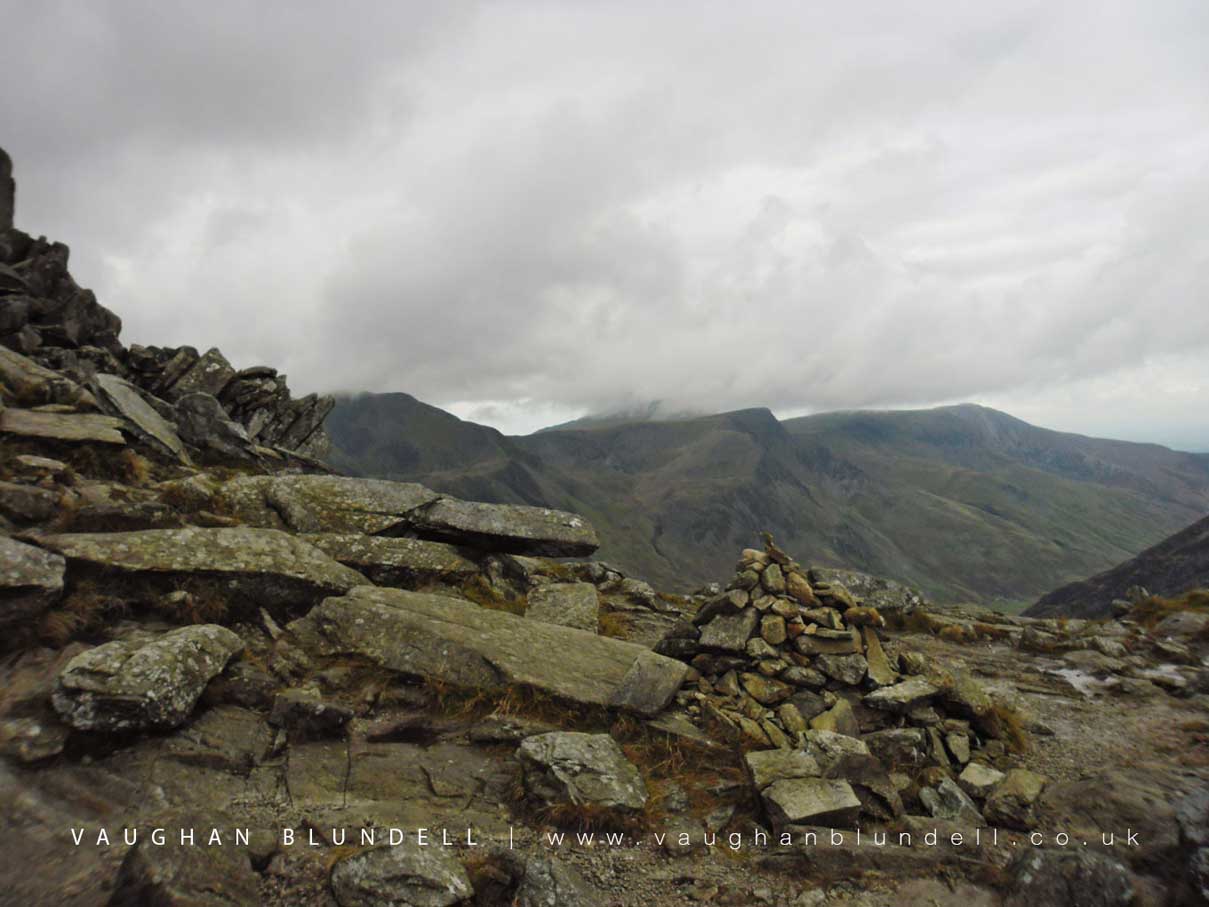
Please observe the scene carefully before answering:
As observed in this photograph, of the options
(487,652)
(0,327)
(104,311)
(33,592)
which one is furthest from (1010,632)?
(104,311)

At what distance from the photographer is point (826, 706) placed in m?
13.1

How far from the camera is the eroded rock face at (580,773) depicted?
30.8 ft

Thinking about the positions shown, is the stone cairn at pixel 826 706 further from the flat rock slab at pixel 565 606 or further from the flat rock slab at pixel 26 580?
the flat rock slab at pixel 26 580

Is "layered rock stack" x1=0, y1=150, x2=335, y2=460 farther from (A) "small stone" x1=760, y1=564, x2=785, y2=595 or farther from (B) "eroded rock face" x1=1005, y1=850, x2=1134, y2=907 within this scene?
(B) "eroded rock face" x1=1005, y1=850, x2=1134, y2=907

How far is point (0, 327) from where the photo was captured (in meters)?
30.9

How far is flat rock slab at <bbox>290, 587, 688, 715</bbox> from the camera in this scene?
39.5ft

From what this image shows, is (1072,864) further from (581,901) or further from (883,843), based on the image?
(581,901)

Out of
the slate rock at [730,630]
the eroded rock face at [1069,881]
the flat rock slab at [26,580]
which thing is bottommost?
the eroded rock face at [1069,881]

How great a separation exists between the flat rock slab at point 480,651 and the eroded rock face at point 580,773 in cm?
163

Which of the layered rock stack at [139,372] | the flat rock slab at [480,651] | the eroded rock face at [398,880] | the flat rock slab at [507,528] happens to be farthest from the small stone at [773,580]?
the layered rock stack at [139,372]

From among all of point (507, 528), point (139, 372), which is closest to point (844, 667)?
point (507, 528)

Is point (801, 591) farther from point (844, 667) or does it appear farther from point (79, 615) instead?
point (79, 615)

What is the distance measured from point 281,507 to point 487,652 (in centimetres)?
964

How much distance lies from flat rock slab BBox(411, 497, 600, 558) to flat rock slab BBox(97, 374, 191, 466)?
11.4 m
